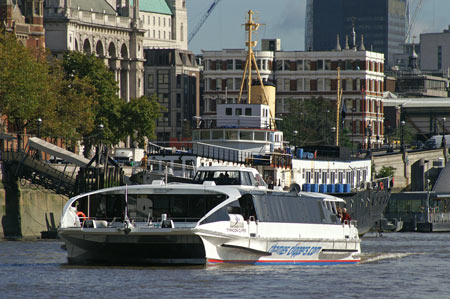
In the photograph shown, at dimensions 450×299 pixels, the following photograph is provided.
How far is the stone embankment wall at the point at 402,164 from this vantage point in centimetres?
17725

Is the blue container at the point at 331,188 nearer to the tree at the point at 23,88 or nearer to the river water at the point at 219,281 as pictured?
the tree at the point at 23,88

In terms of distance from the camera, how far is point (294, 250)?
210ft

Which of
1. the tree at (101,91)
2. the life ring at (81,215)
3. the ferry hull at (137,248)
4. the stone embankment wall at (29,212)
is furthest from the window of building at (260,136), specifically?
the ferry hull at (137,248)

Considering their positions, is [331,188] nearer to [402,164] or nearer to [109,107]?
[109,107]

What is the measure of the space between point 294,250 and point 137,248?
835 centimetres

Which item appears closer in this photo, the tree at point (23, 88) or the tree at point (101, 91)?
the tree at point (23, 88)

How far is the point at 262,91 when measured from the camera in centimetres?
13212

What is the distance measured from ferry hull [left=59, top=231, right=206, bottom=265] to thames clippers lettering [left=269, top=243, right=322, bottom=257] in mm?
4768

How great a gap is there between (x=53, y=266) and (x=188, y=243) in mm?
7481

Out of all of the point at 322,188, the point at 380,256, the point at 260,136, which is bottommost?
the point at 380,256

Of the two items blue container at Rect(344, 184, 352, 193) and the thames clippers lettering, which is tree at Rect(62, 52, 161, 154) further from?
the thames clippers lettering

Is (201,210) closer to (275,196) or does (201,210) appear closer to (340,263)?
(275,196)

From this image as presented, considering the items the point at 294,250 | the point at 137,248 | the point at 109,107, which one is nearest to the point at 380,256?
the point at 294,250

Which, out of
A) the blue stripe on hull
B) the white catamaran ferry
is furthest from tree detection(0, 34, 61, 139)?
the white catamaran ferry
